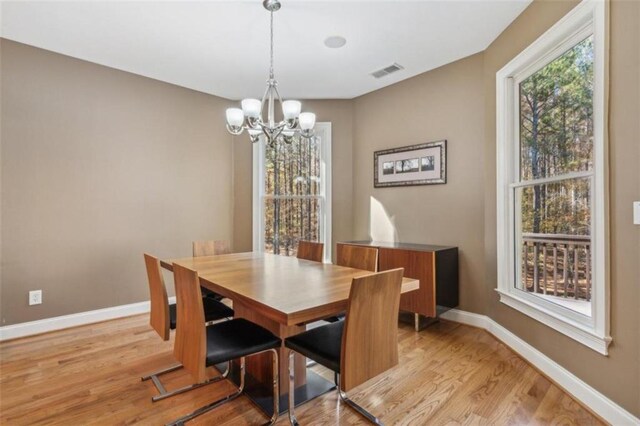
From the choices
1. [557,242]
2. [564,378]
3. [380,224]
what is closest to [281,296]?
[564,378]

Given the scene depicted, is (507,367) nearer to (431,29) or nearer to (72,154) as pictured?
(431,29)

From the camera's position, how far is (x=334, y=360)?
154 cm

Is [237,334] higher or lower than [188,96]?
lower

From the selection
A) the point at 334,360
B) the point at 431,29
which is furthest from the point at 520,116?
the point at 334,360

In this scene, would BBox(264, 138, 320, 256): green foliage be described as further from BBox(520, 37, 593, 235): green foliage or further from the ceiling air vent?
BBox(520, 37, 593, 235): green foliage

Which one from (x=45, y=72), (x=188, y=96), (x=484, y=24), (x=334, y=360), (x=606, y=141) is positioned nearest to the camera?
(x=334, y=360)

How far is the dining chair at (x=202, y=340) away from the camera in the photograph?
157 cm

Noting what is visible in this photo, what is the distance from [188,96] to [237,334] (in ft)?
10.9

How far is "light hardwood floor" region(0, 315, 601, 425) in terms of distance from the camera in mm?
1857

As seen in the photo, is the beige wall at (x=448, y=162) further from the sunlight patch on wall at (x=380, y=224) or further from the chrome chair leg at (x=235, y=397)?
the chrome chair leg at (x=235, y=397)

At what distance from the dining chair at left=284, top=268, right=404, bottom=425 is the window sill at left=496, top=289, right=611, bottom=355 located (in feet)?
3.91

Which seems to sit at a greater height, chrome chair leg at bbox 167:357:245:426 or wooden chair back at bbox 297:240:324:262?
wooden chair back at bbox 297:240:324:262

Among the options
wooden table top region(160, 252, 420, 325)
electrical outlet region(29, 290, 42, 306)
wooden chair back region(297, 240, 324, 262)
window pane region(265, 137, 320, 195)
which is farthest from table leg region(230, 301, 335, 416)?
window pane region(265, 137, 320, 195)

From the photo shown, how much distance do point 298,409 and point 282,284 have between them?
75 centimetres
